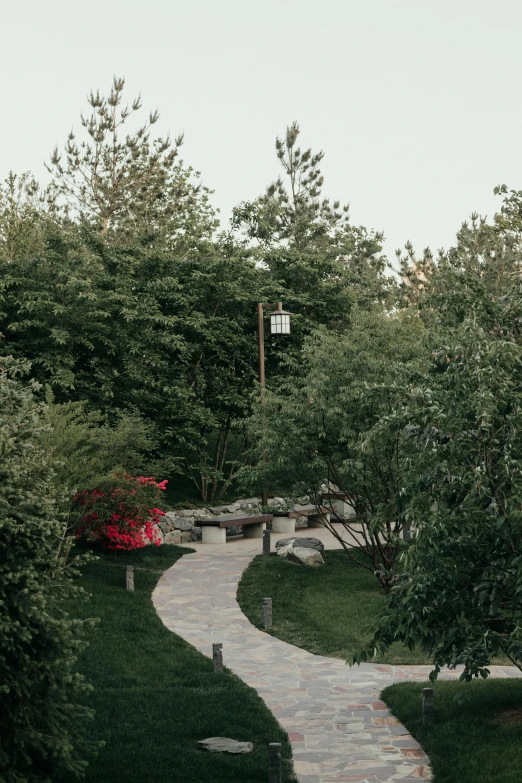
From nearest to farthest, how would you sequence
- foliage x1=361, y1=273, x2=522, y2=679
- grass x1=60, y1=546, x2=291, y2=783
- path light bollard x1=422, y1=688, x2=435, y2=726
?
foliage x1=361, y1=273, x2=522, y2=679
grass x1=60, y1=546, x2=291, y2=783
path light bollard x1=422, y1=688, x2=435, y2=726

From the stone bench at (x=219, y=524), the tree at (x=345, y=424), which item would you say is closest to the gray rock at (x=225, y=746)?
the tree at (x=345, y=424)

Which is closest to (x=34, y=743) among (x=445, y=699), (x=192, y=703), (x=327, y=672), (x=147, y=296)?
(x=192, y=703)

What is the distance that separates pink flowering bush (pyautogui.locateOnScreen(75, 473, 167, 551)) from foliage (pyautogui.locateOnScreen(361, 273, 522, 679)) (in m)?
10.4

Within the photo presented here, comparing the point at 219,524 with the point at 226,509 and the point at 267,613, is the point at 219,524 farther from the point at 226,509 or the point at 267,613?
the point at 267,613

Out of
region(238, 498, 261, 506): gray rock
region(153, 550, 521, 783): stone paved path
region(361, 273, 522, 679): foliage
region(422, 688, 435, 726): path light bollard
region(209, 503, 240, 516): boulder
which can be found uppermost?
region(361, 273, 522, 679): foliage

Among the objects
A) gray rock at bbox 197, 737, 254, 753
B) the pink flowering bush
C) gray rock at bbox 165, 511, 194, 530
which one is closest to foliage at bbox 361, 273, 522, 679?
gray rock at bbox 197, 737, 254, 753

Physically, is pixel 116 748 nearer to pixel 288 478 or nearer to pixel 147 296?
pixel 288 478

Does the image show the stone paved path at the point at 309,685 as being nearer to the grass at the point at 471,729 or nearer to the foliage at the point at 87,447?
the grass at the point at 471,729

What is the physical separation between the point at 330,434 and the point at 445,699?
25.9 ft

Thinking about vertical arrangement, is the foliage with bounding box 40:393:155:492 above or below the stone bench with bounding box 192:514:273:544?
above

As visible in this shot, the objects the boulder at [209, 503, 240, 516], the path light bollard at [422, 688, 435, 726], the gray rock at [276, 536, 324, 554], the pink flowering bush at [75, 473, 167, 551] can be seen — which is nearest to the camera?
the path light bollard at [422, 688, 435, 726]

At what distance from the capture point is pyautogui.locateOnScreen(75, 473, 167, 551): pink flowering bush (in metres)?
19.0

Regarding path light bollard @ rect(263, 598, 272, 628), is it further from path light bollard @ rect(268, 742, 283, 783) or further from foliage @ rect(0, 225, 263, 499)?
path light bollard @ rect(268, 742, 283, 783)

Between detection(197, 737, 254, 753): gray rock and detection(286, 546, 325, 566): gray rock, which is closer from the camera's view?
detection(197, 737, 254, 753): gray rock
